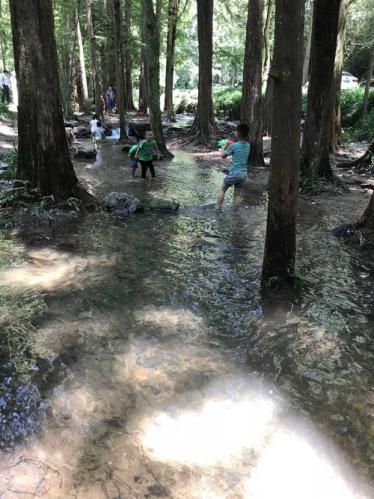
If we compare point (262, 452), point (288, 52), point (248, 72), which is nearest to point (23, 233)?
point (288, 52)

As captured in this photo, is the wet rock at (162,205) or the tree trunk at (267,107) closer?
the wet rock at (162,205)

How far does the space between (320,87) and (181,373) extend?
28.9ft

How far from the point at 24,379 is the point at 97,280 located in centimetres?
223

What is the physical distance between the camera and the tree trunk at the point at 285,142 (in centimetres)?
426

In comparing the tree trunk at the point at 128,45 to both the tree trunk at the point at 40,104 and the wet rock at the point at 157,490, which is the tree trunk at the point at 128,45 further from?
the wet rock at the point at 157,490

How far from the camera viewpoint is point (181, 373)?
4129 millimetres

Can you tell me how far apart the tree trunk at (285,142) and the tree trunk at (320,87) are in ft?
22.3

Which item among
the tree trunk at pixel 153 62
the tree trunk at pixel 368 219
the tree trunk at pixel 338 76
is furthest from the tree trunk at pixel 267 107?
the tree trunk at pixel 368 219

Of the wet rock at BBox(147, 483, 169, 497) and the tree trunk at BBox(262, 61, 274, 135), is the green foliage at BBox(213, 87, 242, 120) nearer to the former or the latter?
the tree trunk at BBox(262, 61, 274, 135)

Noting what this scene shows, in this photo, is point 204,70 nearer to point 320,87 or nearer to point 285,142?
point 320,87

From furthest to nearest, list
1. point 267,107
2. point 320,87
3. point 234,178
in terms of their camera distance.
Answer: point 267,107
point 320,87
point 234,178

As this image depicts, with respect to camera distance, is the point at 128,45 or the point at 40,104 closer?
the point at 40,104

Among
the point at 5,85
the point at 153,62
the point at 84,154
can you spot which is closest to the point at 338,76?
the point at 153,62

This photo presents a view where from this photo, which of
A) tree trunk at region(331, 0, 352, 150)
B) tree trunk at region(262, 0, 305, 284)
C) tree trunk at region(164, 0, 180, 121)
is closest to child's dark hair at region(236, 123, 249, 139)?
tree trunk at region(262, 0, 305, 284)
